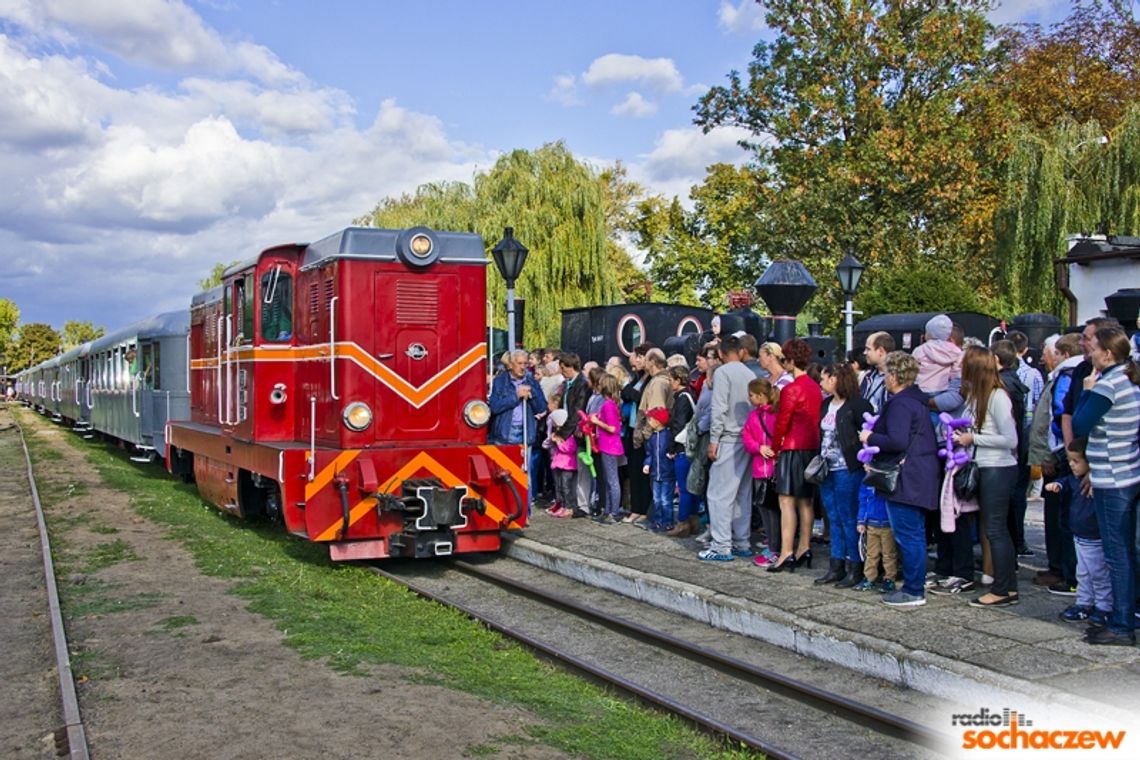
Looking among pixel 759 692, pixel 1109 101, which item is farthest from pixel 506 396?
pixel 1109 101

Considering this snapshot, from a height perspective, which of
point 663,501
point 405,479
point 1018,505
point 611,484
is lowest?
point 663,501

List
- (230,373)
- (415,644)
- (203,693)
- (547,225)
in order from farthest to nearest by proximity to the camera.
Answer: (547,225), (230,373), (415,644), (203,693)

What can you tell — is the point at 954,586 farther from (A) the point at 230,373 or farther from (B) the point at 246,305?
(A) the point at 230,373

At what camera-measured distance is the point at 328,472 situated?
9969 millimetres

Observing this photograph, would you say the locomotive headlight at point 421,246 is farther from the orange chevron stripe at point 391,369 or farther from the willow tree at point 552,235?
the willow tree at point 552,235

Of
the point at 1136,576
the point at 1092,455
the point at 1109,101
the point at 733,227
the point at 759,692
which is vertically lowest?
the point at 759,692

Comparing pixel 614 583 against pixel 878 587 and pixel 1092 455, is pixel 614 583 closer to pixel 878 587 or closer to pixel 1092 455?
pixel 878 587

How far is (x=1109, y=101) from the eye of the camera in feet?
113

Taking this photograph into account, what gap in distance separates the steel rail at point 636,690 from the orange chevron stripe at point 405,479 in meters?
1.24

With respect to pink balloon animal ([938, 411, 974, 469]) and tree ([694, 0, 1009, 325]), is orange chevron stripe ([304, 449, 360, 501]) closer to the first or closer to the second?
pink balloon animal ([938, 411, 974, 469])

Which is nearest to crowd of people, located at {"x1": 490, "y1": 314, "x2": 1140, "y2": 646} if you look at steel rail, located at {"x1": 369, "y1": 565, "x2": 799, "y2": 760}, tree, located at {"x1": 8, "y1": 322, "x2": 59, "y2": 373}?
steel rail, located at {"x1": 369, "y1": 565, "x2": 799, "y2": 760}

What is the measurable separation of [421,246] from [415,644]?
14.5 ft

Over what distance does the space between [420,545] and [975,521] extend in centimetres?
497

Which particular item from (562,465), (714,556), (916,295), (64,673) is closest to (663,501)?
(562,465)
